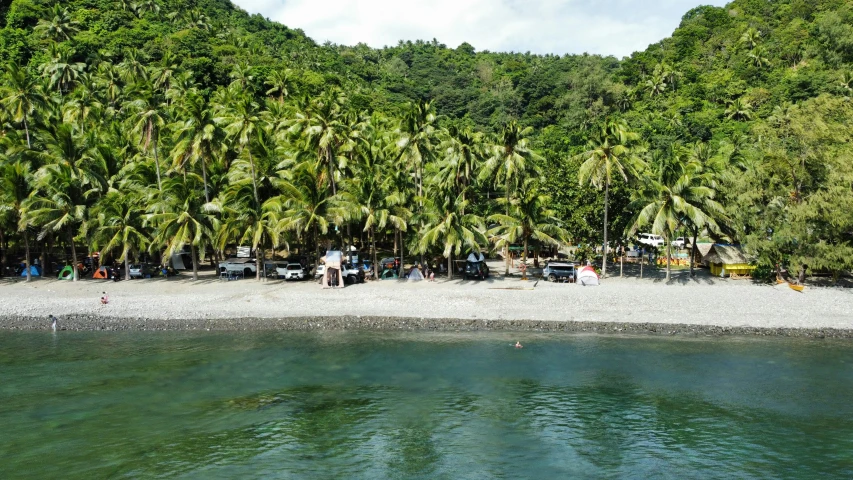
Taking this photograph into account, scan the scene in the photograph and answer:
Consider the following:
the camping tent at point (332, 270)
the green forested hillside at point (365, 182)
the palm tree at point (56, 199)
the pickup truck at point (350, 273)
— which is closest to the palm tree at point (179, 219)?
the green forested hillside at point (365, 182)

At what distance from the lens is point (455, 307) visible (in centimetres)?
3806

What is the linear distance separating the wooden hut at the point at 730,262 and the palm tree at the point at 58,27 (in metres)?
92.7

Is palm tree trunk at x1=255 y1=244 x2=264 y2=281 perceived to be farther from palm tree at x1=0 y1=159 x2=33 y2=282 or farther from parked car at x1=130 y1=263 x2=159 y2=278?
palm tree at x1=0 y1=159 x2=33 y2=282

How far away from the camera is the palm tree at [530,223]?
45.0 metres

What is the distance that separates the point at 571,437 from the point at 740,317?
757 inches

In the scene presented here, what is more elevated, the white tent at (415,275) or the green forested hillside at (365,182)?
the green forested hillside at (365,182)

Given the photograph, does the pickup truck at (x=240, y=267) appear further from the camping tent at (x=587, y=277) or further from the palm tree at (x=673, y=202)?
the palm tree at (x=673, y=202)

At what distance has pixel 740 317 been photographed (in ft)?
116

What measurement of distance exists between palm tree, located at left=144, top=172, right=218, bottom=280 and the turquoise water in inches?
417

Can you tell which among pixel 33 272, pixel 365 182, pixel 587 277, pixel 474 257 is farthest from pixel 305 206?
pixel 33 272

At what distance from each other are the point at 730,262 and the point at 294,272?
33644 mm

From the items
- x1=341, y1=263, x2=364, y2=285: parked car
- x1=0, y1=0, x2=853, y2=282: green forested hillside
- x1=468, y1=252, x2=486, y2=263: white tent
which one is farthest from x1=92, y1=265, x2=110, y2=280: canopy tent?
x1=468, y1=252, x2=486, y2=263: white tent

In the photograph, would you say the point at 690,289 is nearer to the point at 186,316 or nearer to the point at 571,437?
the point at 571,437

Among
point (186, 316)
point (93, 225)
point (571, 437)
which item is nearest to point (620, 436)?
point (571, 437)
